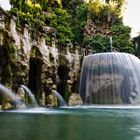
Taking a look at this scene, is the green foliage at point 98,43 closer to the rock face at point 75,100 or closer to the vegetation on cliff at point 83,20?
the vegetation on cliff at point 83,20

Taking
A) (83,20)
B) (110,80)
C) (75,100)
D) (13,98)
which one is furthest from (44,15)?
(13,98)

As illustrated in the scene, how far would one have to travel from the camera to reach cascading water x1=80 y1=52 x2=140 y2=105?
29.5m

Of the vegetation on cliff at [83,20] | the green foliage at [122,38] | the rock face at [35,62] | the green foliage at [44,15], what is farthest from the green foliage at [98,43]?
the rock face at [35,62]

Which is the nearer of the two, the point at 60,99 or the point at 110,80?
the point at 60,99

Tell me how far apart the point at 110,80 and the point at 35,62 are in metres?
6.89

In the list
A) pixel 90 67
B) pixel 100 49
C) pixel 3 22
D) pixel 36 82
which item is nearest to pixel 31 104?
pixel 36 82

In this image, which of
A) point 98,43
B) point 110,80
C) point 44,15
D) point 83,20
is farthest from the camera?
point 83,20

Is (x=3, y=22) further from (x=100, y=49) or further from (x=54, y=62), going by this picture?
(x=100, y=49)

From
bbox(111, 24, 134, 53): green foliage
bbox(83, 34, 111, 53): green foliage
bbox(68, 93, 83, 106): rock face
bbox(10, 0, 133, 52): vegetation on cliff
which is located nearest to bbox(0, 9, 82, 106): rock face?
bbox(68, 93, 83, 106): rock face

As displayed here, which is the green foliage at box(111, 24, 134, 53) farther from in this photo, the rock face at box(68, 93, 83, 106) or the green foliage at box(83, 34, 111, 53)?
the rock face at box(68, 93, 83, 106)

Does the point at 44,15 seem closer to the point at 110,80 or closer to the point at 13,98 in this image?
the point at 110,80

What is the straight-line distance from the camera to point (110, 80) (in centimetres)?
2975

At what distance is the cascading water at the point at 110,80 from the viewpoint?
29.5 m

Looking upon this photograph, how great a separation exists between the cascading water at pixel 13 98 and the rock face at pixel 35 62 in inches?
23.6
